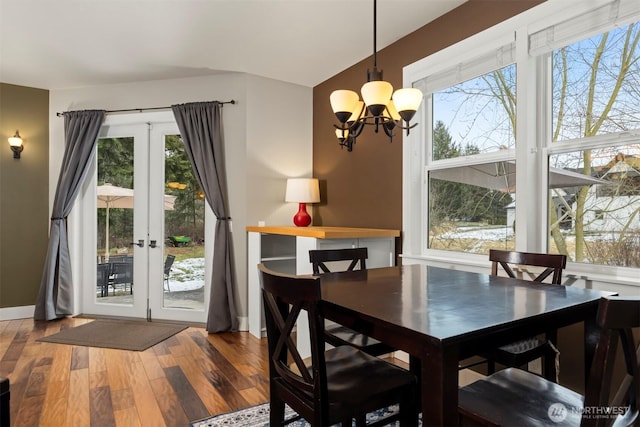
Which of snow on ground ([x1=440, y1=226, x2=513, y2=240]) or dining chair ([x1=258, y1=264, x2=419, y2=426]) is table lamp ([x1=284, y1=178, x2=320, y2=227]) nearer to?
snow on ground ([x1=440, y1=226, x2=513, y2=240])

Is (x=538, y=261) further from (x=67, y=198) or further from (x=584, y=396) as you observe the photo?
(x=67, y=198)

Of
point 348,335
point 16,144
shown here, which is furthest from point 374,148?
point 16,144

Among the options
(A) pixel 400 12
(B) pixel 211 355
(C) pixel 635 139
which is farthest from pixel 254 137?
(C) pixel 635 139

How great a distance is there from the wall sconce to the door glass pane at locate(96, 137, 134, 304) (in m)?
0.86

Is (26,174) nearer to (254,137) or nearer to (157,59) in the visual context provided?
(157,59)

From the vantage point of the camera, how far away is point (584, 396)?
1235mm

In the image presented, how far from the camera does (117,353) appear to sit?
10.6 ft

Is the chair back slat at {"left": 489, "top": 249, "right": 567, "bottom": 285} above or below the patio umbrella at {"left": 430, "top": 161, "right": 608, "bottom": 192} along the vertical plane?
below

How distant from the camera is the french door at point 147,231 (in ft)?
14.0

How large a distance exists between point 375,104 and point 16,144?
458 centimetres

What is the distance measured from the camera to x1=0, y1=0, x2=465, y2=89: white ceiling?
110 inches

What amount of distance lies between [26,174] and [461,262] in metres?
4.92

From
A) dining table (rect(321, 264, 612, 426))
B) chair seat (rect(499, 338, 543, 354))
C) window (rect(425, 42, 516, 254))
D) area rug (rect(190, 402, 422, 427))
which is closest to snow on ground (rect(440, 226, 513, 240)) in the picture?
window (rect(425, 42, 516, 254))

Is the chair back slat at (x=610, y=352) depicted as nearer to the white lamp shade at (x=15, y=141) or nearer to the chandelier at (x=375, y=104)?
the chandelier at (x=375, y=104)
